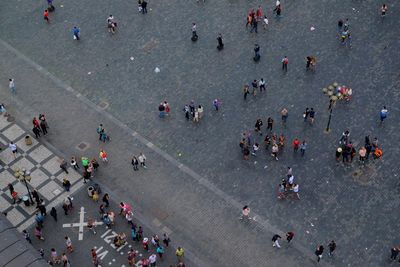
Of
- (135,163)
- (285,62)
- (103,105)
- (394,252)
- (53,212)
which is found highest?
(285,62)

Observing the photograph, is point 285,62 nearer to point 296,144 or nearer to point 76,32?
point 296,144

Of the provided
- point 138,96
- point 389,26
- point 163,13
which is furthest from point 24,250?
point 389,26

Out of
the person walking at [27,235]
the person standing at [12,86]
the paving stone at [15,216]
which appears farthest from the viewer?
the person standing at [12,86]

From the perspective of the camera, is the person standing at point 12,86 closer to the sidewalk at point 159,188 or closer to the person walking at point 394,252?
the sidewalk at point 159,188

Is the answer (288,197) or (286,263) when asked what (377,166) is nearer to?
(288,197)

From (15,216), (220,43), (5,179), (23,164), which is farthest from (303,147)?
(5,179)

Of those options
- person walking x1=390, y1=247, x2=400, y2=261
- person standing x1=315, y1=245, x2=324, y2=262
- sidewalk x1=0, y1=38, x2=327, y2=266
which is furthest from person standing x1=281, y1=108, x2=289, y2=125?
person walking x1=390, y1=247, x2=400, y2=261

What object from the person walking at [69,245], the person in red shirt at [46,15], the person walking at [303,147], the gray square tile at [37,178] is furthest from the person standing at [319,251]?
the person in red shirt at [46,15]
